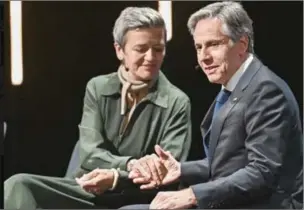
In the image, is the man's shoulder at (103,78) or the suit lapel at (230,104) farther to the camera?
the man's shoulder at (103,78)

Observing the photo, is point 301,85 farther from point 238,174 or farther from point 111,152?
point 111,152

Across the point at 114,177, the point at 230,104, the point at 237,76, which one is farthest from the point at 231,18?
the point at 114,177

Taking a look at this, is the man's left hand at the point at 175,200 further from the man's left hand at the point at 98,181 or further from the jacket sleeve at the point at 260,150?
the man's left hand at the point at 98,181

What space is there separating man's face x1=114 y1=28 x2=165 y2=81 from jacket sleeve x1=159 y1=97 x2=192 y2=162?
0.62ft

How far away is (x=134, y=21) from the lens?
9.84ft

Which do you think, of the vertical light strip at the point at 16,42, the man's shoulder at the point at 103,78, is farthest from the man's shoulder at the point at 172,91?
the vertical light strip at the point at 16,42

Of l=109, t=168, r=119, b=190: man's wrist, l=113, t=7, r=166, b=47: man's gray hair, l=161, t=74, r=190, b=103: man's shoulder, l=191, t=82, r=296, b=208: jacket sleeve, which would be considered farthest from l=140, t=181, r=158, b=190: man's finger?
l=113, t=7, r=166, b=47: man's gray hair

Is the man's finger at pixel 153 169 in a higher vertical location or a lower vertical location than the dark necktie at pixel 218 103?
lower

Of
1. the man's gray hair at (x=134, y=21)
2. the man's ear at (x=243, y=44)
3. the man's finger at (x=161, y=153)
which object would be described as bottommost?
the man's finger at (x=161, y=153)

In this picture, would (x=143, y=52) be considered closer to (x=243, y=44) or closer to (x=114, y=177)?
(x=243, y=44)

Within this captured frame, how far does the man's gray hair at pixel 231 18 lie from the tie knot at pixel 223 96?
0.66ft

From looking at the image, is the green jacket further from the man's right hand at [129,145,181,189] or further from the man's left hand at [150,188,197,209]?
the man's left hand at [150,188,197,209]

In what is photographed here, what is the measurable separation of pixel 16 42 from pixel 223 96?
926 millimetres

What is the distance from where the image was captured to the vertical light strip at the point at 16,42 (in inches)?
119
